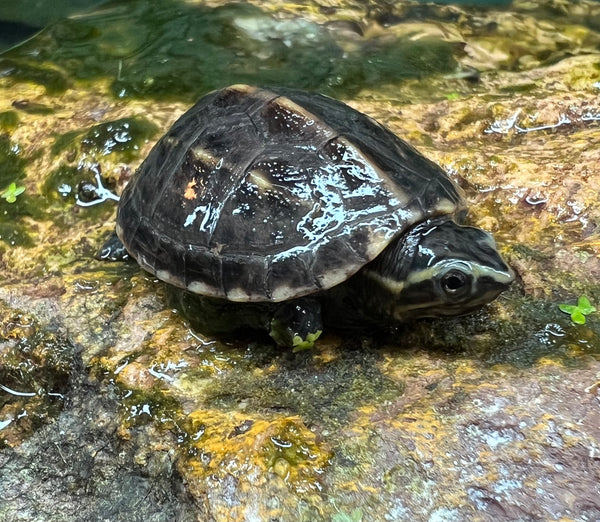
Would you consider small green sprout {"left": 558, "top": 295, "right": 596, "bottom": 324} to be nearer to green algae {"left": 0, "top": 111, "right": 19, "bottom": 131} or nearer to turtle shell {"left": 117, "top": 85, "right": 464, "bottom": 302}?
turtle shell {"left": 117, "top": 85, "right": 464, "bottom": 302}

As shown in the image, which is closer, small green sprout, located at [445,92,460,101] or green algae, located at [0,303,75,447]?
green algae, located at [0,303,75,447]

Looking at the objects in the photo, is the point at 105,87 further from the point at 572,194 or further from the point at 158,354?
the point at 572,194

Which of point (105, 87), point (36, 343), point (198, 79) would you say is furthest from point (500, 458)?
point (105, 87)

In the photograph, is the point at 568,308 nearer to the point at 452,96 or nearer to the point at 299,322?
the point at 299,322

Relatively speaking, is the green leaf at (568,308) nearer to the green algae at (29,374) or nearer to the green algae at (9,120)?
the green algae at (29,374)

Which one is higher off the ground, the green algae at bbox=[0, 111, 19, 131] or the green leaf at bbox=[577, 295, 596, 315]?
the green leaf at bbox=[577, 295, 596, 315]

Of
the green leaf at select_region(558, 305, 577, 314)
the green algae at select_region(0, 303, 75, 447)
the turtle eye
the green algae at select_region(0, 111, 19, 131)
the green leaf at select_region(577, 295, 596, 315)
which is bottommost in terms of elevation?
the green algae at select_region(0, 303, 75, 447)

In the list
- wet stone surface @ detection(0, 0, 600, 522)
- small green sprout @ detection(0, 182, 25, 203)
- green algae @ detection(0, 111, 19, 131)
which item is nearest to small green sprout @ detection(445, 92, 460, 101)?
wet stone surface @ detection(0, 0, 600, 522)

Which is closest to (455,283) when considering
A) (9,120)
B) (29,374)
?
(29,374)

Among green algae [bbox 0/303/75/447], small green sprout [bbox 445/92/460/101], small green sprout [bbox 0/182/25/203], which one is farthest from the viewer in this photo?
small green sprout [bbox 445/92/460/101]
